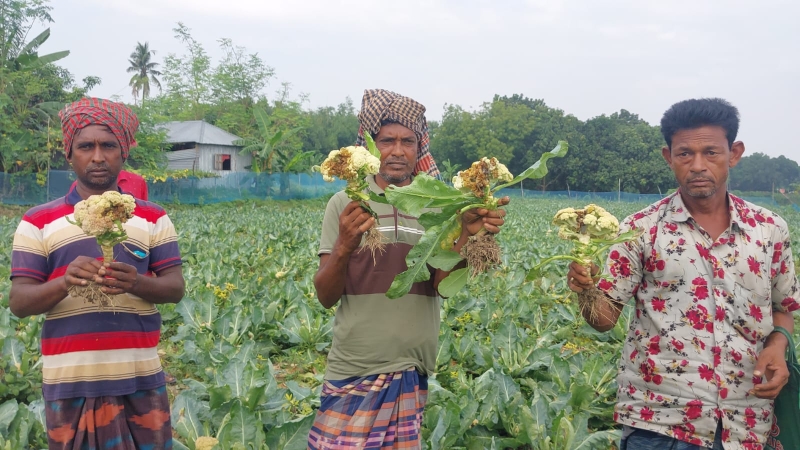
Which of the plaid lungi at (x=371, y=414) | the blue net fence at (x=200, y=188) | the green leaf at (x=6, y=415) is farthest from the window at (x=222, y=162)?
the plaid lungi at (x=371, y=414)

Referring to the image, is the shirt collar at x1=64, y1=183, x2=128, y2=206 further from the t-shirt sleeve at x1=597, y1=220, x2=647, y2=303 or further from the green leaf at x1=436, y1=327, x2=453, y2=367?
the green leaf at x1=436, y1=327, x2=453, y2=367

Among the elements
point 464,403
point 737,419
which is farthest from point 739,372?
point 464,403

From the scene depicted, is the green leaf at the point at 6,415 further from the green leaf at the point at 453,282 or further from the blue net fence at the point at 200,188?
the blue net fence at the point at 200,188

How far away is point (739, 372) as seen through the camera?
6.68 feet

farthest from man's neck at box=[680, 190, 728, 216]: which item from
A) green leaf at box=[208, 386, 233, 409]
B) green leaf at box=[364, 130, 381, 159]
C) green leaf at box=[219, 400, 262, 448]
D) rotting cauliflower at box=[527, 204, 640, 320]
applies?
green leaf at box=[208, 386, 233, 409]

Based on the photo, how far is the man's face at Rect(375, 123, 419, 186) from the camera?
2.05 m

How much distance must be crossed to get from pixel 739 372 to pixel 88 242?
7.72 feet

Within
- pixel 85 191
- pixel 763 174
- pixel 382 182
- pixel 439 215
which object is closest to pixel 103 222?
pixel 85 191

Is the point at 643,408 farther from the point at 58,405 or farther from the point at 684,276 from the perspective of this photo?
the point at 58,405

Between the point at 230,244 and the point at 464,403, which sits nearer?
the point at 464,403

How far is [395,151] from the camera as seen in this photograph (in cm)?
205

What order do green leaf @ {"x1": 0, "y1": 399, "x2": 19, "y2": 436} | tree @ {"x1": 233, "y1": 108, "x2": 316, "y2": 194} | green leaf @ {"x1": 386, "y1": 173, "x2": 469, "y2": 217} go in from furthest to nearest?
tree @ {"x1": 233, "y1": 108, "x2": 316, "y2": 194} → green leaf @ {"x1": 0, "y1": 399, "x2": 19, "y2": 436} → green leaf @ {"x1": 386, "y1": 173, "x2": 469, "y2": 217}

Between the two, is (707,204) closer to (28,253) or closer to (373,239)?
(373,239)

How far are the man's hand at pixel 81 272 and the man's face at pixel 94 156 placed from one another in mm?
357
